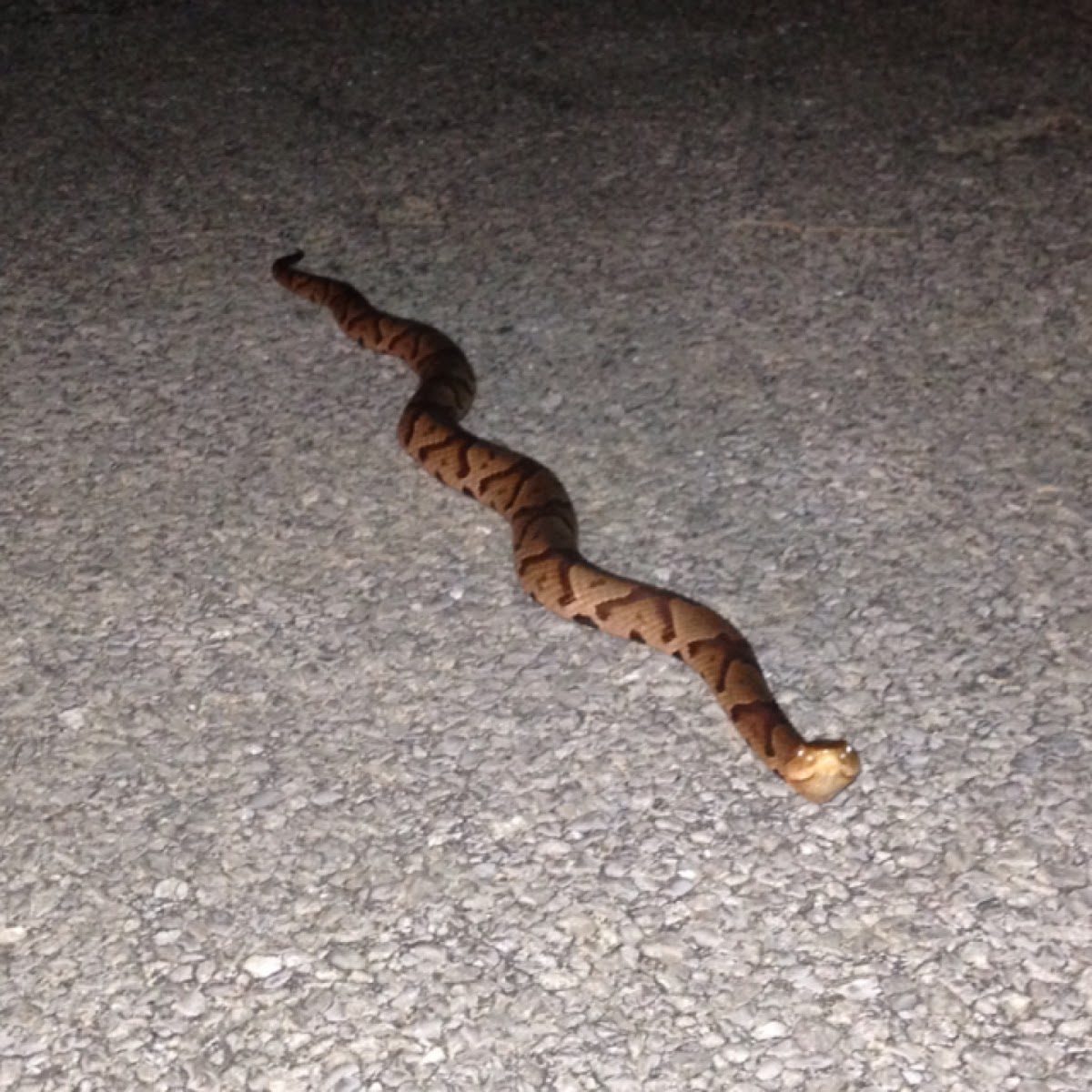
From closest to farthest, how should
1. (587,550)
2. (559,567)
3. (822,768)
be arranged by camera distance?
(822,768)
(559,567)
(587,550)

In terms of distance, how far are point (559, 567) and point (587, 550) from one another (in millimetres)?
289

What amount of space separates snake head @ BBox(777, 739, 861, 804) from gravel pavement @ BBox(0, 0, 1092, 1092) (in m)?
0.06

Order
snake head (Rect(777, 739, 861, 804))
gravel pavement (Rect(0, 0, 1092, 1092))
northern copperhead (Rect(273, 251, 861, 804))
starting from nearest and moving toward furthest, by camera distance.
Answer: gravel pavement (Rect(0, 0, 1092, 1092)) < snake head (Rect(777, 739, 861, 804)) < northern copperhead (Rect(273, 251, 861, 804))

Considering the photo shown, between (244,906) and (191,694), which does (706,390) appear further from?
(244,906)

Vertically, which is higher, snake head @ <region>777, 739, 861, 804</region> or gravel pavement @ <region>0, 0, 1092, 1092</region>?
snake head @ <region>777, 739, 861, 804</region>

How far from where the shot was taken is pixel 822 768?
441cm

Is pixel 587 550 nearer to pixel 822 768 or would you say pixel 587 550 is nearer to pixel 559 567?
pixel 559 567

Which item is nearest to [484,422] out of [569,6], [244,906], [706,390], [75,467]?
[706,390]

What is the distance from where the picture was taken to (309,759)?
4.71 meters

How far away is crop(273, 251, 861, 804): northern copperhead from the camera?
4539mm

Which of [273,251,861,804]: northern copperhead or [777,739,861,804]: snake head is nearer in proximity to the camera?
[777,739,861,804]: snake head

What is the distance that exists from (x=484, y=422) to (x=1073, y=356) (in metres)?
1.95

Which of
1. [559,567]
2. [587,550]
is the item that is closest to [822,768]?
[559,567]

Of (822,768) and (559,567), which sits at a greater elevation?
(822,768)
